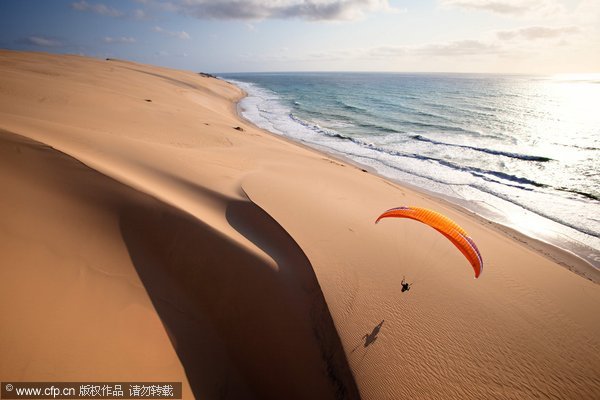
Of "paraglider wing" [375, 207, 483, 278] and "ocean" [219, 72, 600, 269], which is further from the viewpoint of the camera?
"ocean" [219, 72, 600, 269]

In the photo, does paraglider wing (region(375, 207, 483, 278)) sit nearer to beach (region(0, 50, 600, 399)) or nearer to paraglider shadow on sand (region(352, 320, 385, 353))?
beach (region(0, 50, 600, 399))

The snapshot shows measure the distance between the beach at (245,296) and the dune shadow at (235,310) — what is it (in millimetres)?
27

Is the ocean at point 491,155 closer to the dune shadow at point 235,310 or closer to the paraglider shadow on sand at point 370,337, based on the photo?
the paraglider shadow on sand at point 370,337

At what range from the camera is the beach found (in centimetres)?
432

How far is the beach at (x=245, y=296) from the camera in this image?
170 inches

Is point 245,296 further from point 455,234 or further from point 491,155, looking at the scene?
point 491,155

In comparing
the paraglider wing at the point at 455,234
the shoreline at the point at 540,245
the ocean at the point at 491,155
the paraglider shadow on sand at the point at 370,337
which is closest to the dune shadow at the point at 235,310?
the paraglider shadow on sand at the point at 370,337

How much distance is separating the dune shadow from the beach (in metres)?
0.03

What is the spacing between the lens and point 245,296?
5.53 m

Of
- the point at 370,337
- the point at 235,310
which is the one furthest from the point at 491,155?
the point at 235,310

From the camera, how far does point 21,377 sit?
3396 mm

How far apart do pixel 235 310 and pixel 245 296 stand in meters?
0.33

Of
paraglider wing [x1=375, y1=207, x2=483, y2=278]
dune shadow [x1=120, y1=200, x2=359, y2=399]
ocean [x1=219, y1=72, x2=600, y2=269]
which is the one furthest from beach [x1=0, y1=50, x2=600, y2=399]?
ocean [x1=219, y1=72, x2=600, y2=269]

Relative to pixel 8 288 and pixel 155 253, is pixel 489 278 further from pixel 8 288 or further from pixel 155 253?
pixel 8 288
